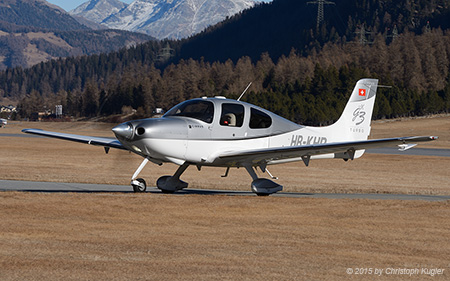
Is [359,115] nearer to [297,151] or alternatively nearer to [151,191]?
[297,151]

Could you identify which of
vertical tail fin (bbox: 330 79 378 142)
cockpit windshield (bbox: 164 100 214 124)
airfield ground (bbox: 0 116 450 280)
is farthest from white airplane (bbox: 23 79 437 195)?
vertical tail fin (bbox: 330 79 378 142)

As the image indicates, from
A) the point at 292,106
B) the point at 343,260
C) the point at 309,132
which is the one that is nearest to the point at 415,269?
the point at 343,260

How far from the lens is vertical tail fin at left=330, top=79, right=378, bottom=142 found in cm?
2122

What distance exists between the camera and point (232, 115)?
18.1 metres

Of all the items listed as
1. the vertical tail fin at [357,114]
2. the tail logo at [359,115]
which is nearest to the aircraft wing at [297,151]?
the vertical tail fin at [357,114]

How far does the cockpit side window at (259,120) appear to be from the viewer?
1847cm

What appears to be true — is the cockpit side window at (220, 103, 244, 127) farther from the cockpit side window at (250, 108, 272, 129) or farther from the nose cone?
the nose cone

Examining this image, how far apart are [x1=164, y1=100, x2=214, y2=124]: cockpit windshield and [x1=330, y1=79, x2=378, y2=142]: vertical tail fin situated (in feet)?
17.2

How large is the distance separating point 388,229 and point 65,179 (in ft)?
55.0

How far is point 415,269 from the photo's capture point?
31.5ft

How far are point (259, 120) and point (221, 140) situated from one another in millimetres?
1444

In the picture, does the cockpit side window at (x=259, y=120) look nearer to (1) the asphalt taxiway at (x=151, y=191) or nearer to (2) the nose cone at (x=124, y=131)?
(1) the asphalt taxiway at (x=151, y=191)

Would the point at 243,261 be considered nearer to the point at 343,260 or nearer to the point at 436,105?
the point at 343,260

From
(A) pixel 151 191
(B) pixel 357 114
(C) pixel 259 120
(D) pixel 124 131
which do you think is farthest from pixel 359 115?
(D) pixel 124 131
